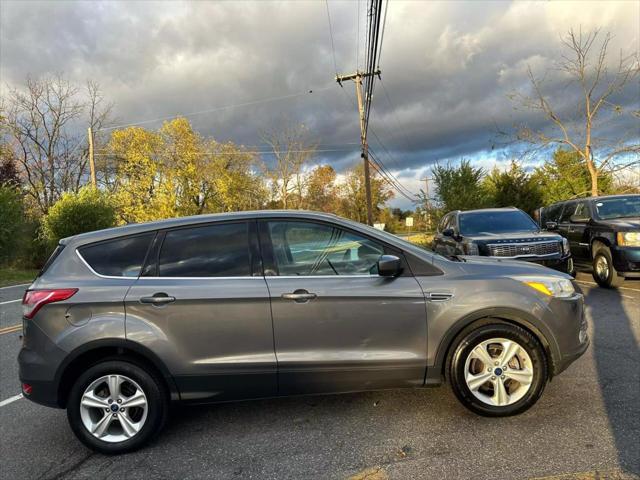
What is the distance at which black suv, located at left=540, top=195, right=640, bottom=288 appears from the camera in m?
8.11

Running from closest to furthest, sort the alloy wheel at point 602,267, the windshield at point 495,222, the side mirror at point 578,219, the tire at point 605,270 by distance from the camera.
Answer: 1. the tire at point 605,270
2. the alloy wheel at point 602,267
3. the windshield at point 495,222
4. the side mirror at point 578,219

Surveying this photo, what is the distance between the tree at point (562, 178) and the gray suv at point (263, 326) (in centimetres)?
2196

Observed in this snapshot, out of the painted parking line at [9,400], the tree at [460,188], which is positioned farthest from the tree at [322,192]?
the painted parking line at [9,400]

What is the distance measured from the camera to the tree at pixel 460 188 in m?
23.8

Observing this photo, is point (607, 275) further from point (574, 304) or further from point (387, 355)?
point (387, 355)

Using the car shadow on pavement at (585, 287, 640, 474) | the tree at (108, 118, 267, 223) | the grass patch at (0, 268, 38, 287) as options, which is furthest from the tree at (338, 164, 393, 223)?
the car shadow on pavement at (585, 287, 640, 474)

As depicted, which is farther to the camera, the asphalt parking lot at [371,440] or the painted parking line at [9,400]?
the painted parking line at [9,400]

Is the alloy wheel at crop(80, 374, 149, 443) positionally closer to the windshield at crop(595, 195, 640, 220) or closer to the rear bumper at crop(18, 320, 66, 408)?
the rear bumper at crop(18, 320, 66, 408)

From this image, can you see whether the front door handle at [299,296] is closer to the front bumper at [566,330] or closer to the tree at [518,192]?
the front bumper at [566,330]

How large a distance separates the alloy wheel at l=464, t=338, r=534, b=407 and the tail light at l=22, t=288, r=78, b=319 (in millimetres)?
3119

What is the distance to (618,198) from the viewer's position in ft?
31.0

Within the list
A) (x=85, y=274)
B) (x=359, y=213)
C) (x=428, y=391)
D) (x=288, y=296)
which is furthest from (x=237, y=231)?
(x=359, y=213)

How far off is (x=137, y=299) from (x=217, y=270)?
24.6 inches

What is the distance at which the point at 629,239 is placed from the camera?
8102 millimetres
